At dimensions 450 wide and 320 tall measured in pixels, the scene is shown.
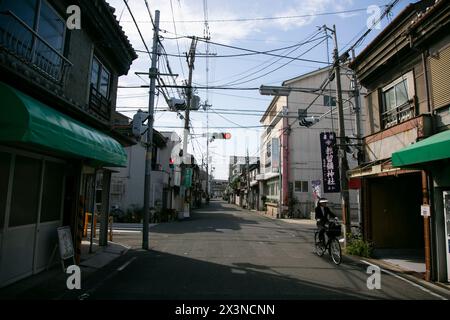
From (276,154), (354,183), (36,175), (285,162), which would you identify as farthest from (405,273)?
(276,154)

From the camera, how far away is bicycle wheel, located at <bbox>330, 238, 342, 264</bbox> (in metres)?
9.49

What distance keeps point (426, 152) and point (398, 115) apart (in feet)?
13.7

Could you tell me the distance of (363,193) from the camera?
12492 mm

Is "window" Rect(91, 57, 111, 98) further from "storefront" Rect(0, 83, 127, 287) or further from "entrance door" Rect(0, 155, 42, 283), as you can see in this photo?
"entrance door" Rect(0, 155, 42, 283)

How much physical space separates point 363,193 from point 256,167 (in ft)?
119

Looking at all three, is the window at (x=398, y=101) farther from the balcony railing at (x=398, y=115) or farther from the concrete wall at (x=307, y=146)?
the concrete wall at (x=307, y=146)

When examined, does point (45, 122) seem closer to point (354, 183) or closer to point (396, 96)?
point (396, 96)

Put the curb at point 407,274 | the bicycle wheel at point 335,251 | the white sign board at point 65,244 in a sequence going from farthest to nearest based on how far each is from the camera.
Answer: the bicycle wheel at point 335,251, the white sign board at point 65,244, the curb at point 407,274

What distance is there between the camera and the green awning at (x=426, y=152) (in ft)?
21.9

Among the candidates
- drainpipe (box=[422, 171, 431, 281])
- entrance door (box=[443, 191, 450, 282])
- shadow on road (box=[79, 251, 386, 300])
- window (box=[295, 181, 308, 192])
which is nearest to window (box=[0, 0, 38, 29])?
shadow on road (box=[79, 251, 386, 300])

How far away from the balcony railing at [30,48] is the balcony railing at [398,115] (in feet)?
34.4

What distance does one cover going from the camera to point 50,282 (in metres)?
7.17

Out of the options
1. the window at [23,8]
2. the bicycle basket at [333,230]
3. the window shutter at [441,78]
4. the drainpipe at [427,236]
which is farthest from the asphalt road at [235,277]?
the window at [23,8]

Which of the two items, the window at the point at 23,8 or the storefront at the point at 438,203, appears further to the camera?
the storefront at the point at 438,203
